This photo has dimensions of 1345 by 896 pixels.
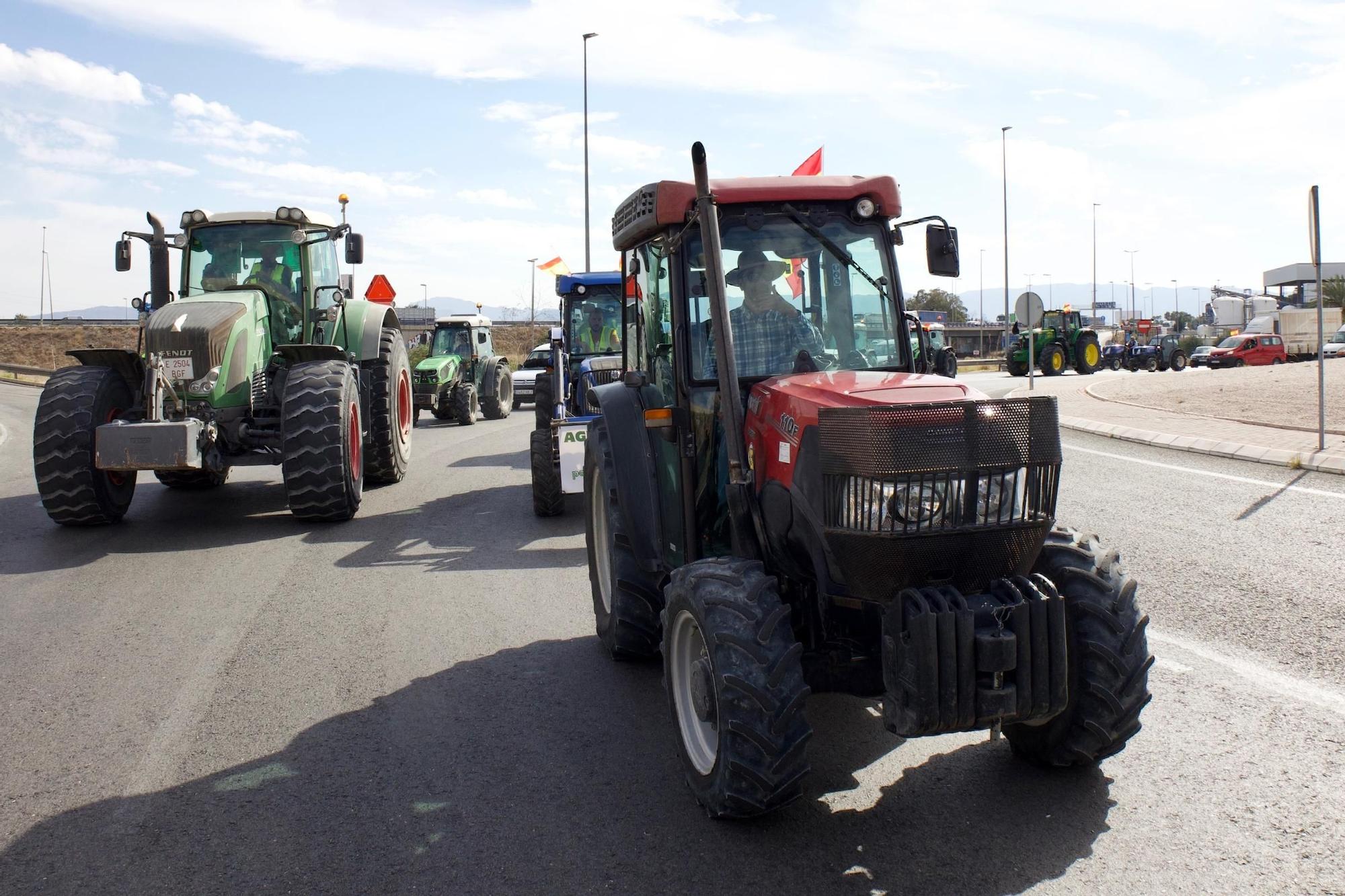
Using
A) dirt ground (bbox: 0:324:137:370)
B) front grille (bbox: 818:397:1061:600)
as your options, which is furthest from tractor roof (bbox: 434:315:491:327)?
dirt ground (bbox: 0:324:137:370)

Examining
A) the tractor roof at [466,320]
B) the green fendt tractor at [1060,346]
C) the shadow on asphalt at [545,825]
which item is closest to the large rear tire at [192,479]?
the shadow on asphalt at [545,825]

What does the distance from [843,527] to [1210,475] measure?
962 cm

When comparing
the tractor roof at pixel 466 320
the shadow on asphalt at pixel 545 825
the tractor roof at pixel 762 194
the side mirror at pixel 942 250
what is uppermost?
the tractor roof at pixel 466 320

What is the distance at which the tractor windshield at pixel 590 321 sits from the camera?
15.0 meters

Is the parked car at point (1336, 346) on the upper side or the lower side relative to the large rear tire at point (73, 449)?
upper

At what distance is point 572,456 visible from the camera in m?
9.70

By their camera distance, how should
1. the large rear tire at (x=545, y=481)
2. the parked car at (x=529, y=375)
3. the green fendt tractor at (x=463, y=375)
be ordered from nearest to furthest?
the large rear tire at (x=545, y=481)
the green fendt tractor at (x=463, y=375)
the parked car at (x=529, y=375)

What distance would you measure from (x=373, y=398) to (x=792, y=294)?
29.5ft

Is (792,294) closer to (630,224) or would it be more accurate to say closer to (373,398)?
(630,224)

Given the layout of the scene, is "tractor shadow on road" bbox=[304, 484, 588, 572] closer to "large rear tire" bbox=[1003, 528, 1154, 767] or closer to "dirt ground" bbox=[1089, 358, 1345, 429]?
"large rear tire" bbox=[1003, 528, 1154, 767]

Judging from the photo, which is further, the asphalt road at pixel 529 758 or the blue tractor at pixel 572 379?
the blue tractor at pixel 572 379

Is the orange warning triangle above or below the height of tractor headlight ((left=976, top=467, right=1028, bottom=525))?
above

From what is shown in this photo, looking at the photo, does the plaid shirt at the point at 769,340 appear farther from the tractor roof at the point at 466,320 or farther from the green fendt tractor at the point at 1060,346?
the green fendt tractor at the point at 1060,346

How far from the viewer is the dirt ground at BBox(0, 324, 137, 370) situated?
66.9 meters
